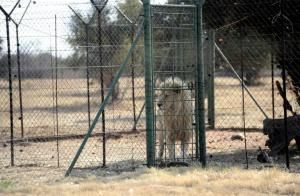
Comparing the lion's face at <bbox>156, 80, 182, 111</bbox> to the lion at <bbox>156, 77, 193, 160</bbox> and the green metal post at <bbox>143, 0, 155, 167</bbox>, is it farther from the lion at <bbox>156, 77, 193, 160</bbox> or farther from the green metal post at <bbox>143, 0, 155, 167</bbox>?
the green metal post at <bbox>143, 0, 155, 167</bbox>

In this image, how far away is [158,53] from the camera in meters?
14.0

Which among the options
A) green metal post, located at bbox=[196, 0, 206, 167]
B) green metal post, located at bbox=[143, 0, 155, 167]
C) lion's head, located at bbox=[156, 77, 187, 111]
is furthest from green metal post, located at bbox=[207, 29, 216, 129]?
green metal post, located at bbox=[143, 0, 155, 167]

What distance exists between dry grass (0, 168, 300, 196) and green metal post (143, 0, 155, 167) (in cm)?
87

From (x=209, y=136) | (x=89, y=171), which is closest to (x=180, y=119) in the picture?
(x=89, y=171)

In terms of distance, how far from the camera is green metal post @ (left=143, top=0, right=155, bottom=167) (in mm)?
10523

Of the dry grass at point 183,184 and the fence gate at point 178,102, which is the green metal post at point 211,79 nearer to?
the fence gate at point 178,102

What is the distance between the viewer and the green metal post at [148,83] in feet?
34.5

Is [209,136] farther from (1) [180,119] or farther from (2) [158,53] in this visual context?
(1) [180,119]

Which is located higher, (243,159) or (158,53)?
(158,53)

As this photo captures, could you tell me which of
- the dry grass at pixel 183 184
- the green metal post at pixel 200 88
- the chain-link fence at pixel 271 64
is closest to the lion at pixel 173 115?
the green metal post at pixel 200 88

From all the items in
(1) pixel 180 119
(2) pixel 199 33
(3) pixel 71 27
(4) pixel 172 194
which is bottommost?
(4) pixel 172 194

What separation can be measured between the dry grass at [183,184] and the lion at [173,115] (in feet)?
5.37

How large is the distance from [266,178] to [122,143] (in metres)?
6.05

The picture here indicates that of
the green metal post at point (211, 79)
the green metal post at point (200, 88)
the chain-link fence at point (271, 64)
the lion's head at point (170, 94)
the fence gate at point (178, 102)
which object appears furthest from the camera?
the green metal post at point (211, 79)
